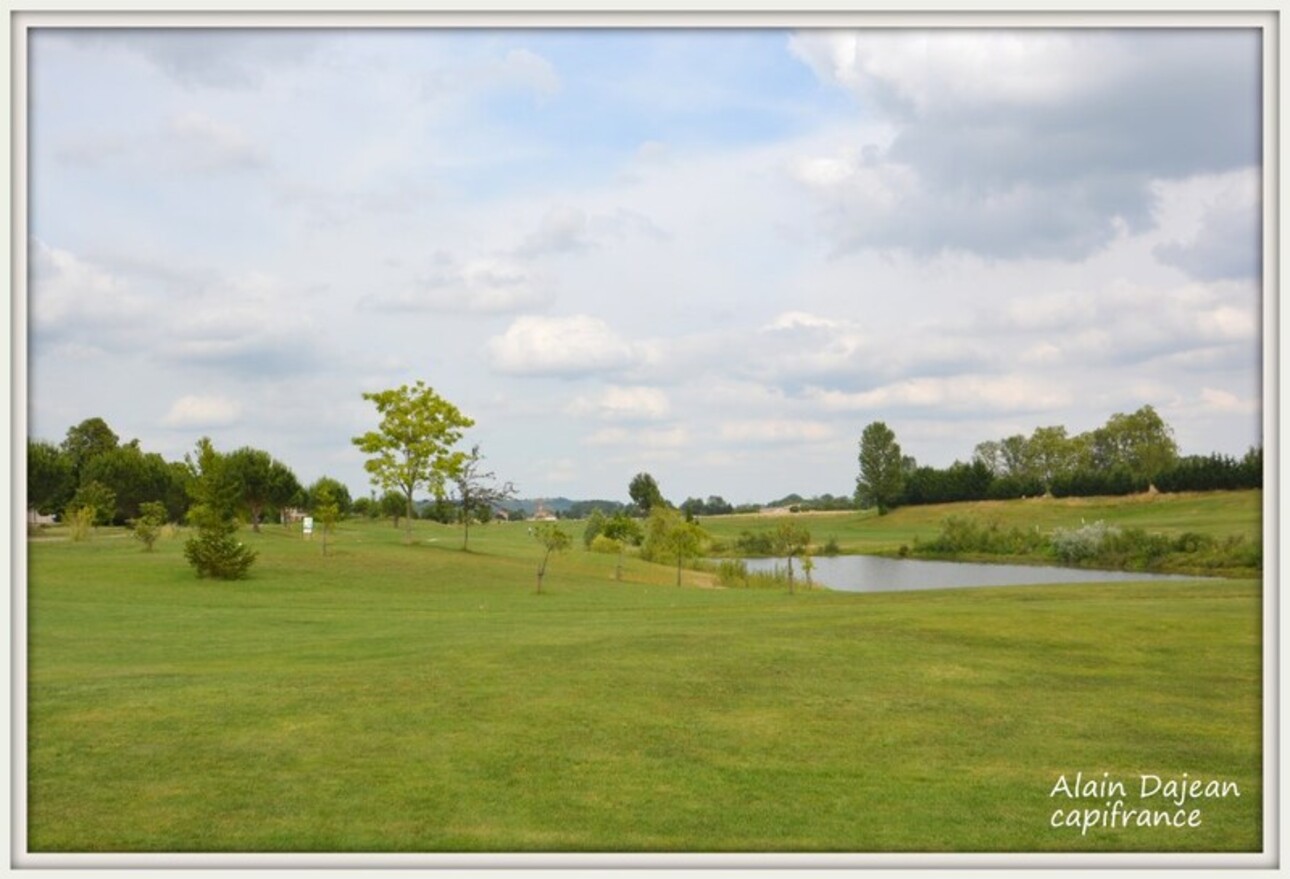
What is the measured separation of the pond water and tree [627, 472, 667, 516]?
17.6 ft

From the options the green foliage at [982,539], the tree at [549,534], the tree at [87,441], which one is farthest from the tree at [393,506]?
the green foliage at [982,539]

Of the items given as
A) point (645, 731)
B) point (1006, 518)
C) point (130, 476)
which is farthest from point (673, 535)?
point (645, 731)

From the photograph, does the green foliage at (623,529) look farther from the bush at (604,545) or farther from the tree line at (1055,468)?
the tree line at (1055,468)

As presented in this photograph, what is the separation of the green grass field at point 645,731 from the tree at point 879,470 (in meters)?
2.93

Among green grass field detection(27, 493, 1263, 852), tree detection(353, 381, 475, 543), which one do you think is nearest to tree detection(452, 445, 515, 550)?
tree detection(353, 381, 475, 543)

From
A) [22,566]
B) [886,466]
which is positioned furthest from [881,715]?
[886,466]

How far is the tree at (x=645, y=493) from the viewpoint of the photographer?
18.6 m

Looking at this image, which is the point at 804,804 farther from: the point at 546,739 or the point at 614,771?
the point at 546,739

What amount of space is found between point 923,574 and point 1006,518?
2.59 meters

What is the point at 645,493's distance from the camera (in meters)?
22.5

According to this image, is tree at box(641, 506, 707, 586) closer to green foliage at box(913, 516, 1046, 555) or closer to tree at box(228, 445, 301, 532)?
green foliage at box(913, 516, 1046, 555)

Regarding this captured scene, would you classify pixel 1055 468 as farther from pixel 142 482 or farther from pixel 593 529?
pixel 142 482

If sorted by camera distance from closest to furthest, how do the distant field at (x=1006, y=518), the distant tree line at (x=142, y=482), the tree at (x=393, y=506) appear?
1. the distant tree line at (x=142, y=482)
2. the distant field at (x=1006, y=518)
3. the tree at (x=393, y=506)

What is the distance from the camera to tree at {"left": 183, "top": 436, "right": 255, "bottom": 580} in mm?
24406
